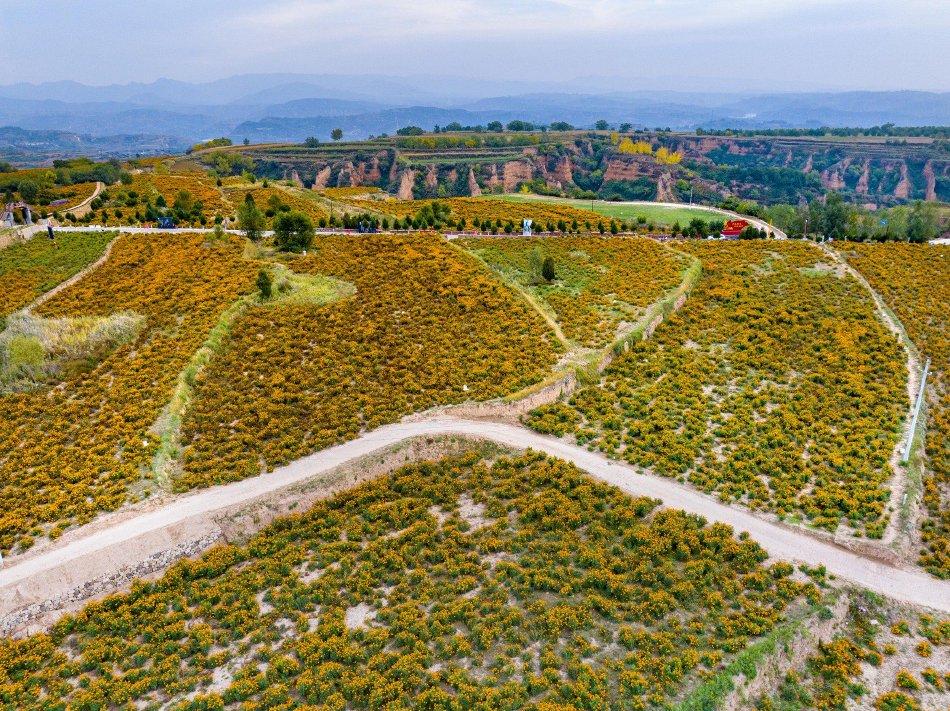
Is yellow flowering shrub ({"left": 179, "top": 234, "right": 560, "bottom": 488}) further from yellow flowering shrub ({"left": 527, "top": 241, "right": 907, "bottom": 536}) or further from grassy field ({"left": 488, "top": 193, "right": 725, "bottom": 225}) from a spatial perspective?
grassy field ({"left": 488, "top": 193, "right": 725, "bottom": 225})

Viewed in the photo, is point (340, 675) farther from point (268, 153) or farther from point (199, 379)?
point (268, 153)

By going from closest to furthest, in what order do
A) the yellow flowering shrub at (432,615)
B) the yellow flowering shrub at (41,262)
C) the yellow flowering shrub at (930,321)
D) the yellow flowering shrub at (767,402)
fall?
the yellow flowering shrub at (432,615) → the yellow flowering shrub at (930,321) → the yellow flowering shrub at (767,402) → the yellow flowering shrub at (41,262)

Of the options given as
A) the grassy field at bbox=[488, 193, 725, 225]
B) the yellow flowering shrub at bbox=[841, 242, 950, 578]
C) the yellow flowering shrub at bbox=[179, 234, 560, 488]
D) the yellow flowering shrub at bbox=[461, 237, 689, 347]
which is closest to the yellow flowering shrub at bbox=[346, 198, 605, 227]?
the grassy field at bbox=[488, 193, 725, 225]

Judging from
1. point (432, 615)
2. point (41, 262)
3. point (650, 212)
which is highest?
point (650, 212)

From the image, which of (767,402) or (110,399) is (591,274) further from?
(110,399)

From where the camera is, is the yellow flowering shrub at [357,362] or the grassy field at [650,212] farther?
the grassy field at [650,212]

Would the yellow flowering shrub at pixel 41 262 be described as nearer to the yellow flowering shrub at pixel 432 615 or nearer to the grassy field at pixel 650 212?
the yellow flowering shrub at pixel 432 615

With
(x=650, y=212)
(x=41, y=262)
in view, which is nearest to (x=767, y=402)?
(x=650, y=212)

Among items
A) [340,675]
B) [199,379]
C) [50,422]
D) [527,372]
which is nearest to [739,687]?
[340,675]

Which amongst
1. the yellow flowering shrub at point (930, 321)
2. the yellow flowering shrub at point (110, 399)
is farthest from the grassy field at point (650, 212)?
the yellow flowering shrub at point (110, 399)
